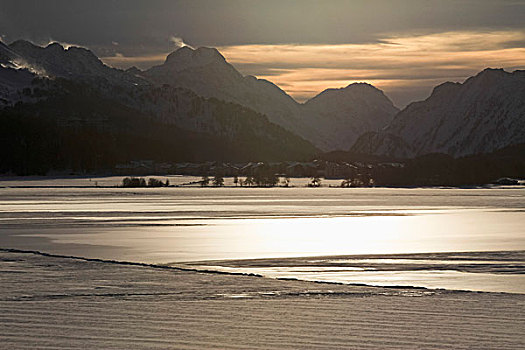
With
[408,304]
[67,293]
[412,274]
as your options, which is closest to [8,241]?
[67,293]

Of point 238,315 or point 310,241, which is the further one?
point 310,241

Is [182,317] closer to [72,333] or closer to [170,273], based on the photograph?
[72,333]

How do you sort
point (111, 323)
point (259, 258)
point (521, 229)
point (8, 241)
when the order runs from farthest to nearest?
point (521, 229) < point (8, 241) < point (259, 258) < point (111, 323)

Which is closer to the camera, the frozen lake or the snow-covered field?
the snow-covered field

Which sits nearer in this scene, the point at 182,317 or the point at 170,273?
the point at 182,317

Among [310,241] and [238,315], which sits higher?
[238,315]

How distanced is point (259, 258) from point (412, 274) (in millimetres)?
7539

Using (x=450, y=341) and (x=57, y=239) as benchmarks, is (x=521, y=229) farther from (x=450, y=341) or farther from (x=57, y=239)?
(x=450, y=341)

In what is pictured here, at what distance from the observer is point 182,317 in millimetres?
19578

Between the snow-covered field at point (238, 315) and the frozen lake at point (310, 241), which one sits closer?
the snow-covered field at point (238, 315)

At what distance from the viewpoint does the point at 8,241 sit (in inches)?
1555

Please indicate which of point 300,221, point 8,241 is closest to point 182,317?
point 8,241

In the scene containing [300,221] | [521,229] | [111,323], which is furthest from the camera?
[300,221]

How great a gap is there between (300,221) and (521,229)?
16.5 metres
